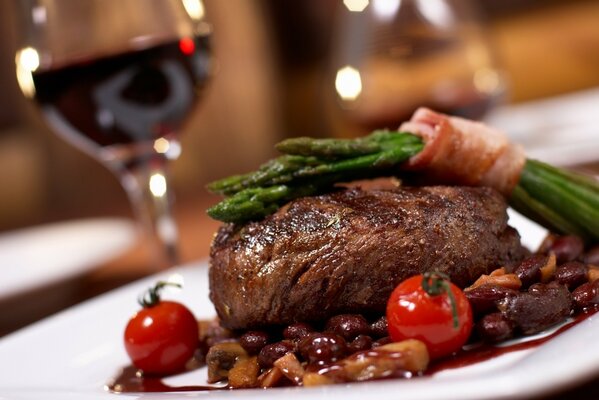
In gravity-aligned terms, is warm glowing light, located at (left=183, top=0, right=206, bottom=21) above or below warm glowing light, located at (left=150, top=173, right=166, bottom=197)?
above

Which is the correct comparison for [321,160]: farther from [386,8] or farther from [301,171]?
[386,8]

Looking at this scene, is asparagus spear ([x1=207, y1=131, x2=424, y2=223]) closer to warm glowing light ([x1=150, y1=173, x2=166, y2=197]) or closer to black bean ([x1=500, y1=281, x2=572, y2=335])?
black bean ([x1=500, y1=281, x2=572, y2=335])

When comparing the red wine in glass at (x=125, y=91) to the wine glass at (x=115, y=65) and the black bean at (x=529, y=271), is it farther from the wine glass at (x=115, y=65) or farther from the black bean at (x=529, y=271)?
the black bean at (x=529, y=271)

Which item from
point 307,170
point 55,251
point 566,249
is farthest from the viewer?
point 55,251

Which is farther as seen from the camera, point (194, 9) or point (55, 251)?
point (55, 251)

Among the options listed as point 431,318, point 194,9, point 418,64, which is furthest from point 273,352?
point 418,64

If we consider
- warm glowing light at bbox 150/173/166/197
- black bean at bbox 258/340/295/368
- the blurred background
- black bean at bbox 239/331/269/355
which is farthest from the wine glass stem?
the blurred background
